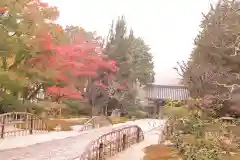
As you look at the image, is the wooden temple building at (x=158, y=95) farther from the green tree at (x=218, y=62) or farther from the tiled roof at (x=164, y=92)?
the green tree at (x=218, y=62)

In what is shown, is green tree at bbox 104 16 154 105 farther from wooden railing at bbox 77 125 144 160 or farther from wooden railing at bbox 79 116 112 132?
wooden railing at bbox 77 125 144 160

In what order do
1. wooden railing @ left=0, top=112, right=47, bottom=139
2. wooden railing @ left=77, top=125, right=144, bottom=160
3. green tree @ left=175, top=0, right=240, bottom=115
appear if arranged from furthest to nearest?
green tree @ left=175, top=0, right=240, bottom=115 < wooden railing @ left=0, top=112, right=47, bottom=139 < wooden railing @ left=77, top=125, right=144, bottom=160

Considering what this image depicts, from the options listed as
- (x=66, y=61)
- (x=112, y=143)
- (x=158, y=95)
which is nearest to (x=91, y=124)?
(x=66, y=61)

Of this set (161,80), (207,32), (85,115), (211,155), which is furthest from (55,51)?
(161,80)

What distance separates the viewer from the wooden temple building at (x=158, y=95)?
45594 millimetres

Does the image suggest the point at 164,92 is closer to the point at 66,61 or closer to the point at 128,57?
the point at 128,57

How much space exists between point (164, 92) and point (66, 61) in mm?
29186

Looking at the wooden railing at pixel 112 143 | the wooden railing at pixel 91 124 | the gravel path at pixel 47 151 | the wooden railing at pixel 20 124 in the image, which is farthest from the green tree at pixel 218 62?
the wooden railing at pixel 20 124

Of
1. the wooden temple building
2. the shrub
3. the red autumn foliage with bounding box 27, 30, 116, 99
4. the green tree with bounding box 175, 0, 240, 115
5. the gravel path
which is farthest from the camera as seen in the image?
the wooden temple building

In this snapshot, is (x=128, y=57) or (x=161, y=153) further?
(x=128, y=57)

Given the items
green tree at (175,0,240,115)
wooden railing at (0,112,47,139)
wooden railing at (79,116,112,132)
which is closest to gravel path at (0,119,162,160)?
wooden railing at (0,112,47,139)

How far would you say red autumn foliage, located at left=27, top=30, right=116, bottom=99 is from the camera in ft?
63.6

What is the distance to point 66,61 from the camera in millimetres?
22312

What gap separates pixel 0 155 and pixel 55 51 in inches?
390
